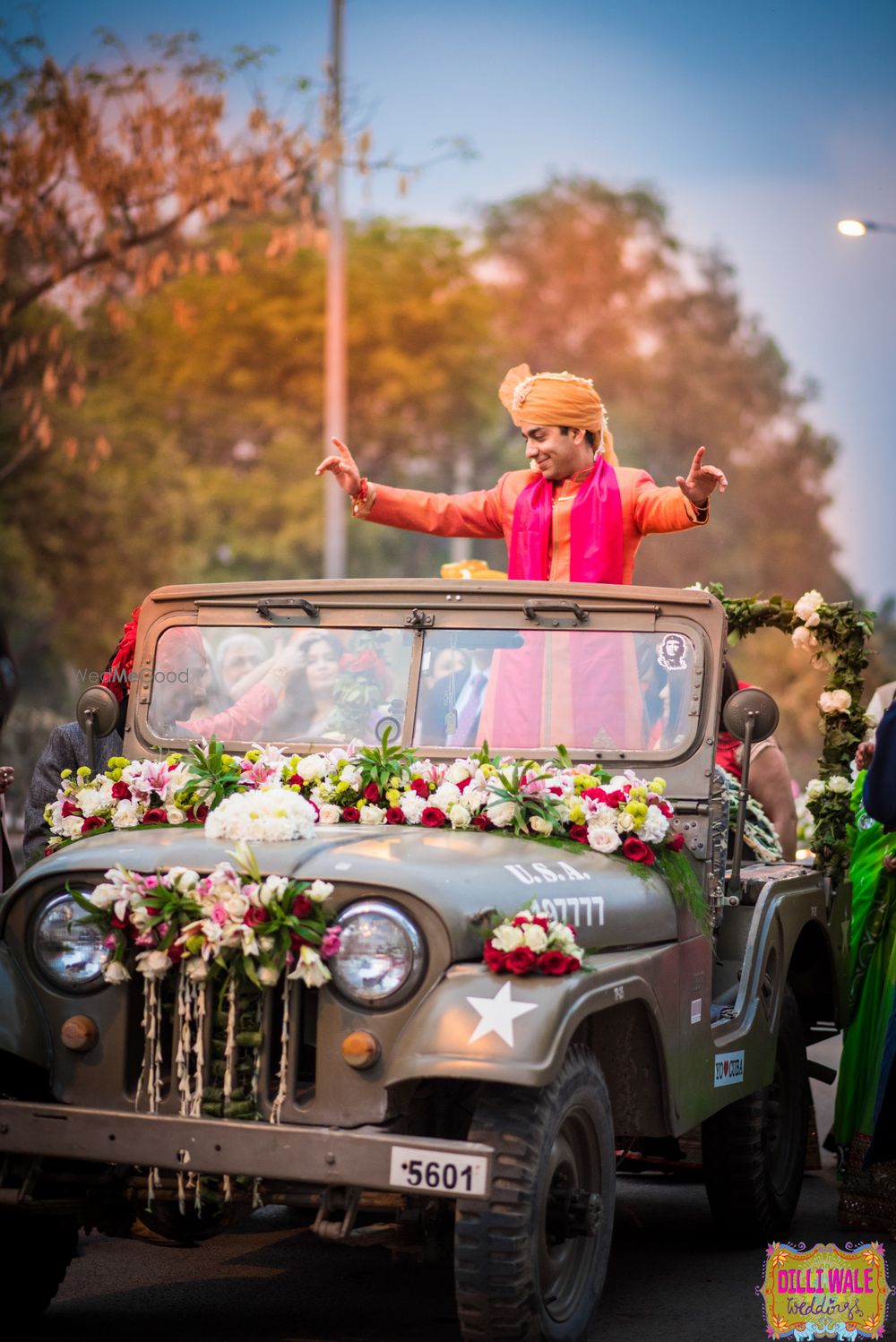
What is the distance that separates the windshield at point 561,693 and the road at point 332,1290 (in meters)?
1.72

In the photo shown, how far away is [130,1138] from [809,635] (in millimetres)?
3902

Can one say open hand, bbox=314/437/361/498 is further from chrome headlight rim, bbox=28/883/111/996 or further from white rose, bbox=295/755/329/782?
chrome headlight rim, bbox=28/883/111/996

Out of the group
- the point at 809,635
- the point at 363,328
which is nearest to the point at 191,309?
the point at 363,328

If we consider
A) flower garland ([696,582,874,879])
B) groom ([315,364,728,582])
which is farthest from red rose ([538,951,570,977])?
flower garland ([696,582,874,879])

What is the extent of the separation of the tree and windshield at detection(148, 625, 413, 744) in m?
20.2

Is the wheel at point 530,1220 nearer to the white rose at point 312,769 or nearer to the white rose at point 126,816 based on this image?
the white rose at point 312,769

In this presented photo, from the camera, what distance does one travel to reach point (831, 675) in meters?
7.26

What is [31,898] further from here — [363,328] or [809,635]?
[363,328]

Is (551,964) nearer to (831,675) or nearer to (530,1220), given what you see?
(530,1220)

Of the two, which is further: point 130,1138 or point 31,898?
point 31,898

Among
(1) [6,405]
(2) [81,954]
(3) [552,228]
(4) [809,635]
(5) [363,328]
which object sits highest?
(3) [552,228]

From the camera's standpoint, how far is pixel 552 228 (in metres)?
34.3

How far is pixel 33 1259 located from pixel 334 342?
1109 inches

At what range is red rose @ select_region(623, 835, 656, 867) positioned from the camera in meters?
5.13
